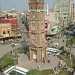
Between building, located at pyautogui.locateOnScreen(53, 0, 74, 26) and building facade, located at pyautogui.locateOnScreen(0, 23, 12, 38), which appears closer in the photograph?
building facade, located at pyautogui.locateOnScreen(0, 23, 12, 38)

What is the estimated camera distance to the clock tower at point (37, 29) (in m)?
48.2

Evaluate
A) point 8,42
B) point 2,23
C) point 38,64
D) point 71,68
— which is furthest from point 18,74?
point 2,23

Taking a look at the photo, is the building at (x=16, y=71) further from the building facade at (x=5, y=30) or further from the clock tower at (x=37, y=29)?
the building facade at (x=5, y=30)

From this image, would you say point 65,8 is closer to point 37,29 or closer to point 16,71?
point 37,29

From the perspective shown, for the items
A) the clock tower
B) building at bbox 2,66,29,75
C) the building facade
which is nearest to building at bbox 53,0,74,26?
the building facade

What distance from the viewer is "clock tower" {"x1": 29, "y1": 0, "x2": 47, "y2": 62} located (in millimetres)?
48156

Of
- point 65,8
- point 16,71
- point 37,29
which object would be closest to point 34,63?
point 16,71

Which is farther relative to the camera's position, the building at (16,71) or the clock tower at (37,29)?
the clock tower at (37,29)

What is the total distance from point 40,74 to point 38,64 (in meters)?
6.75

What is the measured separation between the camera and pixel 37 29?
48438mm

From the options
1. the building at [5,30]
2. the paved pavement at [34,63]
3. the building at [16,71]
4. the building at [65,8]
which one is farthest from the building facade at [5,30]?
the building at [65,8]

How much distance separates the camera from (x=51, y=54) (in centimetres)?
5562

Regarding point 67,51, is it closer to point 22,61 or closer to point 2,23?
point 22,61

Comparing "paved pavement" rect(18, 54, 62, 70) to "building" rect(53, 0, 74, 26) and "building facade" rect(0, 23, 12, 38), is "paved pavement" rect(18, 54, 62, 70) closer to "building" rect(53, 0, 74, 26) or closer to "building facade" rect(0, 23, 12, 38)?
"building facade" rect(0, 23, 12, 38)
